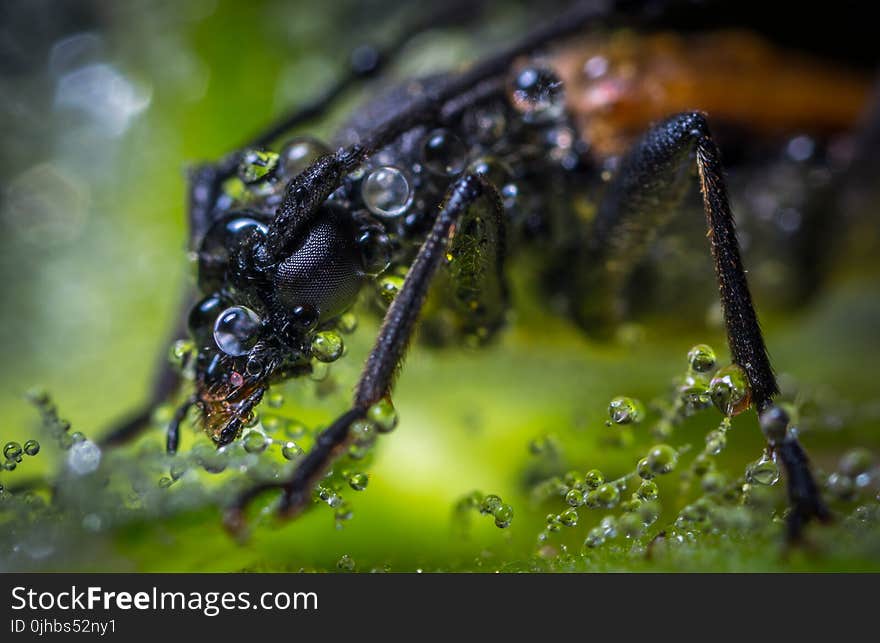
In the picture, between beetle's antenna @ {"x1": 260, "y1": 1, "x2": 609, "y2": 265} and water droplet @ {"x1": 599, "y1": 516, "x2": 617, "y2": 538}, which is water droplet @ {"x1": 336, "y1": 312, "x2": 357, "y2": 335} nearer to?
beetle's antenna @ {"x1": 260, "y1": 1, "x2": 609, "y2": 265}

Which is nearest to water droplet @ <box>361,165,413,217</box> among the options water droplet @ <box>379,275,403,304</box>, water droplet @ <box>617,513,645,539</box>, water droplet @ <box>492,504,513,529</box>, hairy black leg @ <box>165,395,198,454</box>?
water droplet @ <box>379,275,403,304</box>

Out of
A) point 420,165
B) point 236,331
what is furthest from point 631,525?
point 420,165

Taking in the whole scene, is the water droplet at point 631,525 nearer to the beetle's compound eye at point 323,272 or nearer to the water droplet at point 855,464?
the water droplet at point 855,464

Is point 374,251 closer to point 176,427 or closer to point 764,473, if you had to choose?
point 176,427

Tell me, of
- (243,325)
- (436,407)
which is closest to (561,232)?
(436,407)

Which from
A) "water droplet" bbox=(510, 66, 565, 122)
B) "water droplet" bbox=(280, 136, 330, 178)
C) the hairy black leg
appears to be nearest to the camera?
the hairy black leg
